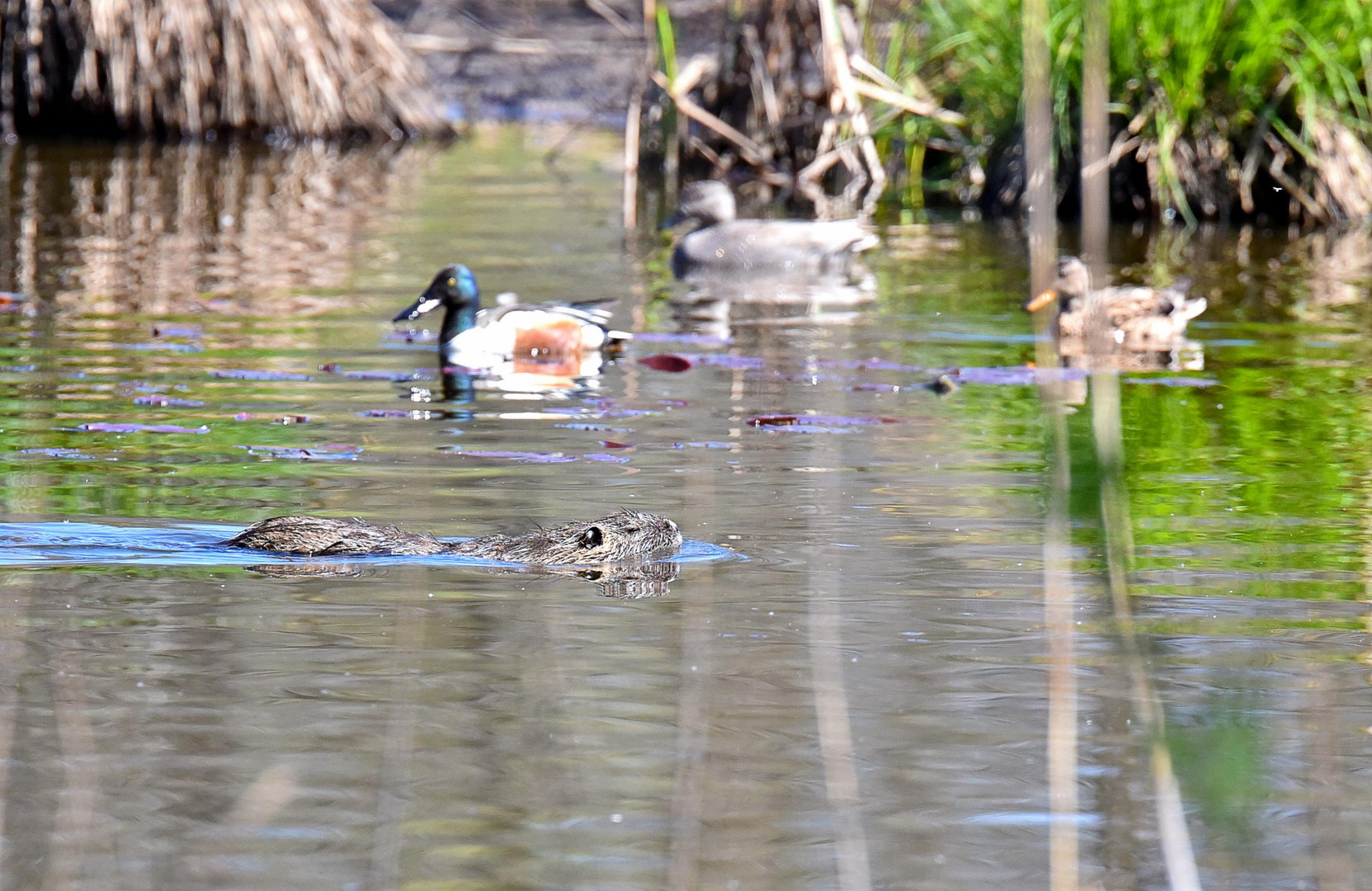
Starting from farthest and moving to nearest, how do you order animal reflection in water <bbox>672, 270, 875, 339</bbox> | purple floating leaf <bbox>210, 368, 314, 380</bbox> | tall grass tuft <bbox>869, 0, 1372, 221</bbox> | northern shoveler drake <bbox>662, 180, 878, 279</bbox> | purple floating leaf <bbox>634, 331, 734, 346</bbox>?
tall grass tuft <bbox>869, 0, 1372, 221</bbox> → northern shoveler drake <bbox>662, 180, 878, 279</bbox> → animal reflection in water <bbox>672, 270, 875, 339</bbox> → purple floating leaf <bbox>634, 331, 734, 346</bbox> → purple floating leaf <bbox>210, 368, 314, 380</bbox>

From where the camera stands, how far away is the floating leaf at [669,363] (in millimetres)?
9453

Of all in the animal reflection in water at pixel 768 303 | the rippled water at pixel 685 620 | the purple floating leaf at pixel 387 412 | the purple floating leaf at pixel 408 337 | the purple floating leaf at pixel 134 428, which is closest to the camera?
the rippled water at pixel 685 620

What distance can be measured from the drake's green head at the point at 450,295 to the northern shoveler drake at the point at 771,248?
10.2 feet

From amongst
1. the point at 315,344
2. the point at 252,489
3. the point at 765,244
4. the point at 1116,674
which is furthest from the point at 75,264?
the point at 1116,674

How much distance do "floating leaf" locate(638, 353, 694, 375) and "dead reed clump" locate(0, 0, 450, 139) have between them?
11.7 m

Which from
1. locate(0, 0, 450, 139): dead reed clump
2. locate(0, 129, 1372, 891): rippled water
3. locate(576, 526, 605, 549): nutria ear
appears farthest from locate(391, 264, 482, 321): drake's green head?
locate(0, 0, 450, 139): dead reed clump

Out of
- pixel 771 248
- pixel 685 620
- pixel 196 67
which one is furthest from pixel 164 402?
pixel 196 67

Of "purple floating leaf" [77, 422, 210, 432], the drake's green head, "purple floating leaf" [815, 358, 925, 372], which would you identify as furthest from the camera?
the drake's green head

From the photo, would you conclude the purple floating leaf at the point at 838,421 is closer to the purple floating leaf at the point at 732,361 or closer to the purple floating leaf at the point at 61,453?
the purple floating leaf at the point at 732,361

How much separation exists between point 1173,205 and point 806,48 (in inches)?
139

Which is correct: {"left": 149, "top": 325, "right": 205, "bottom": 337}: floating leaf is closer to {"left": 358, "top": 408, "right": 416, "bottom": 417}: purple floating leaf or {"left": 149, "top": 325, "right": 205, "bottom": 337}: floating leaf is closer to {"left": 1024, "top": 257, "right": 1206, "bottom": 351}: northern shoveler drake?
{"left": 358, "top": 408, "right": 416, "bottom": 417}: purple floating leaf

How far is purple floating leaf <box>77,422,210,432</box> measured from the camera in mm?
7660

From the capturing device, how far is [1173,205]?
15.7 m

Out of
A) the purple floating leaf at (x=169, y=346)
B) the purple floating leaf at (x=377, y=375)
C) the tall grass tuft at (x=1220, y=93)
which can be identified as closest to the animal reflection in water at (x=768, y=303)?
the purple floating leaf at (x=377, y=375)
